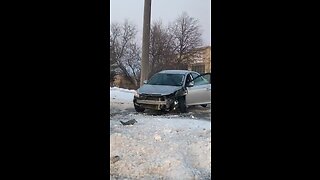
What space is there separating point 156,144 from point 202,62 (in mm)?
551

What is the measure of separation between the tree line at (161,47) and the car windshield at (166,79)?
36 mm

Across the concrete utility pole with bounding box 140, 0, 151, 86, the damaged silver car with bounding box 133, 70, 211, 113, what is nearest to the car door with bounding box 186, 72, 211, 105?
the damaged silver car with bounding box 133, 70, 211, 113

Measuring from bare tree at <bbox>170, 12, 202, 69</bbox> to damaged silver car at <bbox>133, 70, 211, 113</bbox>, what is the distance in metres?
0.08

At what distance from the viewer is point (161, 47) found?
6.08 ft

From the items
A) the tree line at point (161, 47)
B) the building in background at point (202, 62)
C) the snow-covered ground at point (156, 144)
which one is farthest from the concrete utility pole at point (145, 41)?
the building in background at point (202, 62)

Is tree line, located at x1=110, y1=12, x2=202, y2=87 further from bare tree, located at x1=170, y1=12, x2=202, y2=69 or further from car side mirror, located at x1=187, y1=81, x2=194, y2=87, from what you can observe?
car side mirror, located at x1=187, y1=81, x2=194, y2=87

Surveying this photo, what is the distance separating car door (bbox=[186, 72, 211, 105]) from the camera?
5.69 feet

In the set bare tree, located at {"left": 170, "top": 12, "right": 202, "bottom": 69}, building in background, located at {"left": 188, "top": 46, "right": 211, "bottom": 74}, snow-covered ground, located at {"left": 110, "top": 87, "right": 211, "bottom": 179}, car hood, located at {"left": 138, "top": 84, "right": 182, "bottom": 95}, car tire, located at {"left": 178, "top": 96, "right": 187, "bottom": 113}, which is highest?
bare tree, located at {"left": 170, "top": 12, "right": 202, "bottom": 69}

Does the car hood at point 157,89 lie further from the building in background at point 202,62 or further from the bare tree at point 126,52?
the building in background at point 202,62
